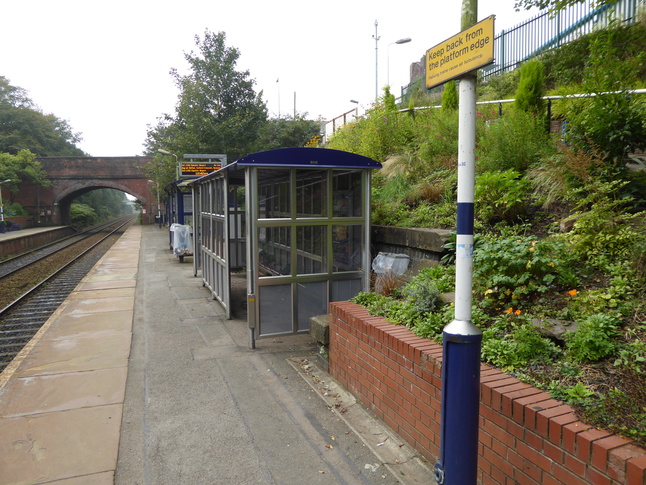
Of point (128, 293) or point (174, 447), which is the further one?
point (128, 293)

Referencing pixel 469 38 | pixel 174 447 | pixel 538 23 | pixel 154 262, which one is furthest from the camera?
pixel 154 262

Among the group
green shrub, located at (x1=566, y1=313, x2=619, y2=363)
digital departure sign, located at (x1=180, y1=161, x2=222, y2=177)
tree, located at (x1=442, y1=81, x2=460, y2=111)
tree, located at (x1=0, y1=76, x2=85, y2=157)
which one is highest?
tree, located at (x1=0, y1=76, x2=85, y2=157)

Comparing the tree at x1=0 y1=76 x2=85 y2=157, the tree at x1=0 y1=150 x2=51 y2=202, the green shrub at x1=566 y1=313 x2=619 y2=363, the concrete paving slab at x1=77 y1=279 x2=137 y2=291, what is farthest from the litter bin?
the tree at x1=0 y1=76 x2=85 y2=157

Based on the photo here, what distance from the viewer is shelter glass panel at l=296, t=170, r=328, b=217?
22.0ft

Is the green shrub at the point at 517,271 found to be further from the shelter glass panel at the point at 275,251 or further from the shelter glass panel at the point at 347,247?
the shelter glass panel at the point at 275,251

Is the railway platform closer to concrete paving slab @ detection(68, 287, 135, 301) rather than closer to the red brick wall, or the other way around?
the red brick wall

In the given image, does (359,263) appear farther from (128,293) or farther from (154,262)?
(154,262)

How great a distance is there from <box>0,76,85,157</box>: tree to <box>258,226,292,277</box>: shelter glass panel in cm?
5639

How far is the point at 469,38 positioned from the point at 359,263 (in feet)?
15.3

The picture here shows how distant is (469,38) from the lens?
2582mm

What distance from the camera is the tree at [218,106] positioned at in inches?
Result: 849

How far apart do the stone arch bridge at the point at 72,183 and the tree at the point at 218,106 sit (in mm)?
28931

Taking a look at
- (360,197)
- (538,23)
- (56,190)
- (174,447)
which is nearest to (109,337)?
(174,447)


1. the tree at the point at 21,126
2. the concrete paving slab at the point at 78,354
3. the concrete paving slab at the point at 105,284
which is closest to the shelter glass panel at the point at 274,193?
the concrete paving slab at the point at 78,354
